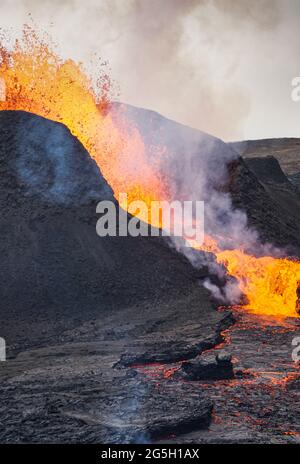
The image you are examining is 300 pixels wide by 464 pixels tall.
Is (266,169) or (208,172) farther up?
(266,169)

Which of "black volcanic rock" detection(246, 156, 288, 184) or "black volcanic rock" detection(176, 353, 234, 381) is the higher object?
"black volcanic rock" detection(246, 156, 288, 184)

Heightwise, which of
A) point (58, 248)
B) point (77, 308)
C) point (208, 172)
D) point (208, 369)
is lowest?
point (208, 369)

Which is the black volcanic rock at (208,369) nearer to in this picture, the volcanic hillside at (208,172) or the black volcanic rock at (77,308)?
the black volcanic rock at (77,308)

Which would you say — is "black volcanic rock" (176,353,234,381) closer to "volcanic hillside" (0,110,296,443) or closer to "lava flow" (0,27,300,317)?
"volcanic hillside" (0,110,296,443)

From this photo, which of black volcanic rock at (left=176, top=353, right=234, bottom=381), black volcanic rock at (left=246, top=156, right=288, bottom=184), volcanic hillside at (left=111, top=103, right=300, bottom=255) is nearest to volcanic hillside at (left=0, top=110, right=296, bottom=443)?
black volcanic rock at (left=176, top=353, right=234, bottom=381)

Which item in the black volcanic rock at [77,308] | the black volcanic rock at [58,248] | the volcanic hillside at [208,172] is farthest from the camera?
the volcanic hillside at [208,172]

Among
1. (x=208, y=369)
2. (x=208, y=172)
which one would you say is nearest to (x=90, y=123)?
(x=208, y=172)

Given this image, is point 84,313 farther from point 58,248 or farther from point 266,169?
point 266,169

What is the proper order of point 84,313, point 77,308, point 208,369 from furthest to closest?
1. point 77,308
2. point 84,313
3. point 208,369

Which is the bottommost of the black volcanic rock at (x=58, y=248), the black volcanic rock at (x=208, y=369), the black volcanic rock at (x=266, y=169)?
the black volcanic rock at (x=208, y=369)

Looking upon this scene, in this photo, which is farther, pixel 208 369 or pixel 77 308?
pixel 77 308

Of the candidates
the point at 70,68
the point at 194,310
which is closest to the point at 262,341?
the point at 194,310

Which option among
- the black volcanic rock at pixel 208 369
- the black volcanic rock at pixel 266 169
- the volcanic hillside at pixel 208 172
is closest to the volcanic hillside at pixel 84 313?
the black volcanic rock at pixel 208 369
